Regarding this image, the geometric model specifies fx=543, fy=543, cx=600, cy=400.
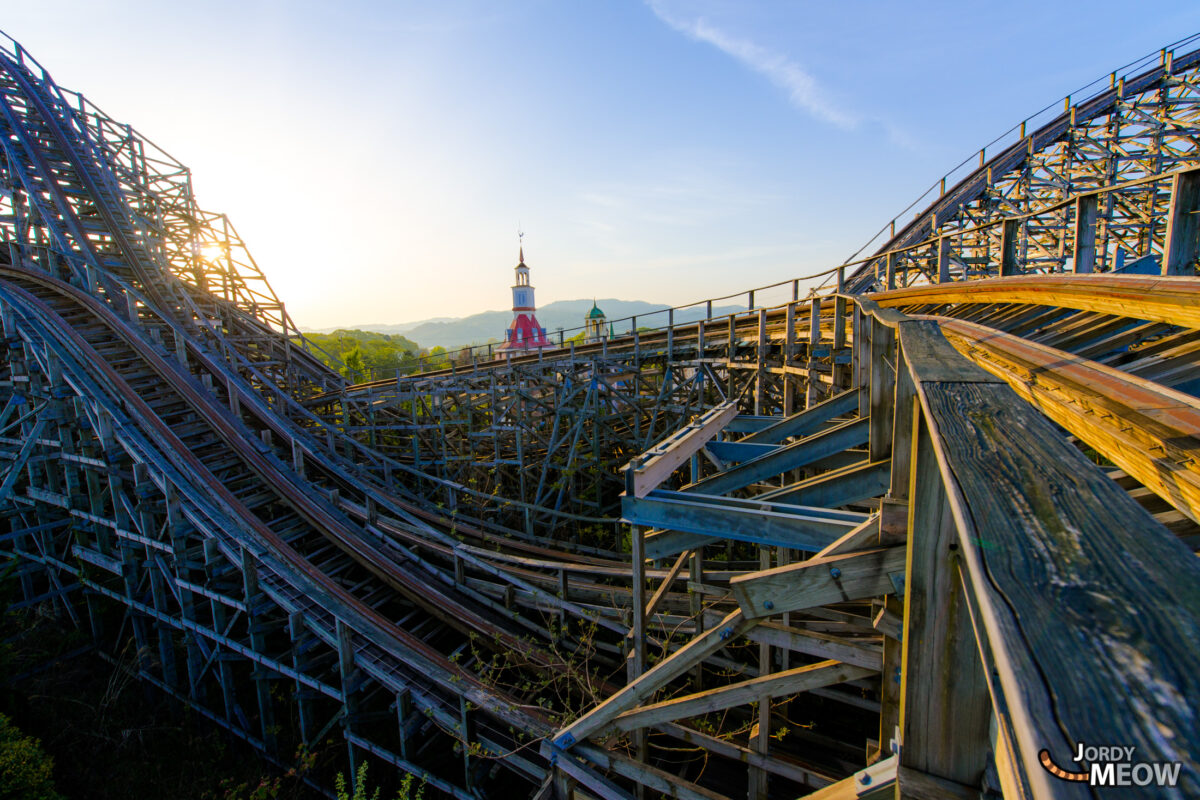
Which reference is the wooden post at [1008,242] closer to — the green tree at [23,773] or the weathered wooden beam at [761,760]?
the weathered wooden beam at [761,760]

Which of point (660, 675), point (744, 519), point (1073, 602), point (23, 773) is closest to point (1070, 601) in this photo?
point (1073, 602)

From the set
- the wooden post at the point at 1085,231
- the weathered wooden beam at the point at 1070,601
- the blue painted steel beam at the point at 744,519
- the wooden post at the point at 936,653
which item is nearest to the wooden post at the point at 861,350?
the blue painted steel beam at the point at 744,519

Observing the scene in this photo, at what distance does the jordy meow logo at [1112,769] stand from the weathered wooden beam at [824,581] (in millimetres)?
1607

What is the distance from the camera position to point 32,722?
769cm

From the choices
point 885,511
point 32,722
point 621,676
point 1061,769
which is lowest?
point 32,722

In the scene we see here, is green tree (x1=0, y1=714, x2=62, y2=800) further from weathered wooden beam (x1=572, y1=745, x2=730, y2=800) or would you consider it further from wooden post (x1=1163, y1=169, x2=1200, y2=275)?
wooden post (x1=1163, y1=169, x2=1200, y2=275)

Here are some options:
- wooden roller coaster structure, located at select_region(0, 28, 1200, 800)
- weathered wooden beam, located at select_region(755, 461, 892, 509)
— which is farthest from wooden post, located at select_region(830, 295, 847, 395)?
weathered wooden beam, located at select_region(755, 461, 892, 509)

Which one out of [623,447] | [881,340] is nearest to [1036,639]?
[881,340]

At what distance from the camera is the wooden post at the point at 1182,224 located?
325cm

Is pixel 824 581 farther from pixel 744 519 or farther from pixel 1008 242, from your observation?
pixel 1008 242

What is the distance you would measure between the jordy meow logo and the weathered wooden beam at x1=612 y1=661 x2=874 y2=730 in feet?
8.36

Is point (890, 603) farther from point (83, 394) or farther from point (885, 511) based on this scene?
point (83, 394)

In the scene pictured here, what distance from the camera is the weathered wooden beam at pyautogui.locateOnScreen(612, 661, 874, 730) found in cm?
276

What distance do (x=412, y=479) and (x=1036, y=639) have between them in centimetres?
1487
